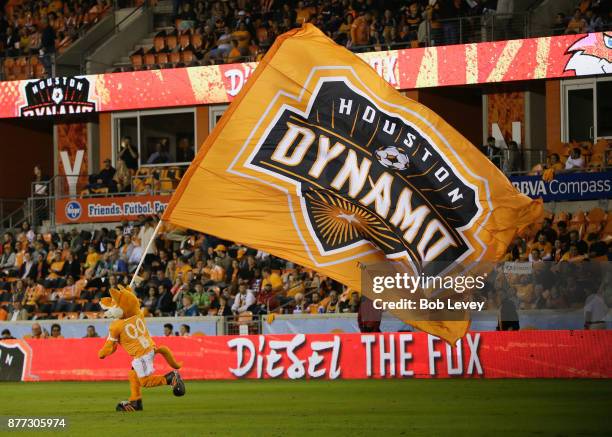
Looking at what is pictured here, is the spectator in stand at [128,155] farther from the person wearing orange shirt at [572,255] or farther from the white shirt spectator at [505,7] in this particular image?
the person wearing orange shirt at [572,255]

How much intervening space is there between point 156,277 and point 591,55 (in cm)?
1116

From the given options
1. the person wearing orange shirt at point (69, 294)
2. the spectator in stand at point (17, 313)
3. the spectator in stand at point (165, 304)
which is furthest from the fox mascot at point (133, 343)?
the person wearing orange shirt at point (69, 294)

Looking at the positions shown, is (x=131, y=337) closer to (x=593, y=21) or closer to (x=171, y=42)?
(x=593, y=21)

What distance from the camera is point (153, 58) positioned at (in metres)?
36.2

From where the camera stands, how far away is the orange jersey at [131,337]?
50.0 ft

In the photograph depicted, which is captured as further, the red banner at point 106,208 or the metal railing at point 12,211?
the metal railing at point 12,211

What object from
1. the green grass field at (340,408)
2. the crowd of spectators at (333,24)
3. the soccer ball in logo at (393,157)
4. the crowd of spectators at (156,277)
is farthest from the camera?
the crowd of spectators at (333,24)

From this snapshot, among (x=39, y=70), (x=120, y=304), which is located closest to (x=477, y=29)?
(x=39, y=70)

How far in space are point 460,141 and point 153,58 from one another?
73.2 feet

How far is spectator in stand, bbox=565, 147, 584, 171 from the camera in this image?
2752 centimetres

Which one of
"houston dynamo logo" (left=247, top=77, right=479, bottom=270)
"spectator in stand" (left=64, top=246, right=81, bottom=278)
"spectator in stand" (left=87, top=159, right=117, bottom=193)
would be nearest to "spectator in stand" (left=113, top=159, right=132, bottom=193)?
"spectator in stand" (left=87, top=159, right=117, bottom=193)

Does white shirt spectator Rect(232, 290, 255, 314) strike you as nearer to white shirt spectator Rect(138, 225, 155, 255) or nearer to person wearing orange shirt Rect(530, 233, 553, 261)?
person wearing orange shirt Rect(530, 233, 553, 261)

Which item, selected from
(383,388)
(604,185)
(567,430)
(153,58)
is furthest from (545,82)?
(567,430)

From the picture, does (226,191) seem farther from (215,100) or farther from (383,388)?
(215,100)
